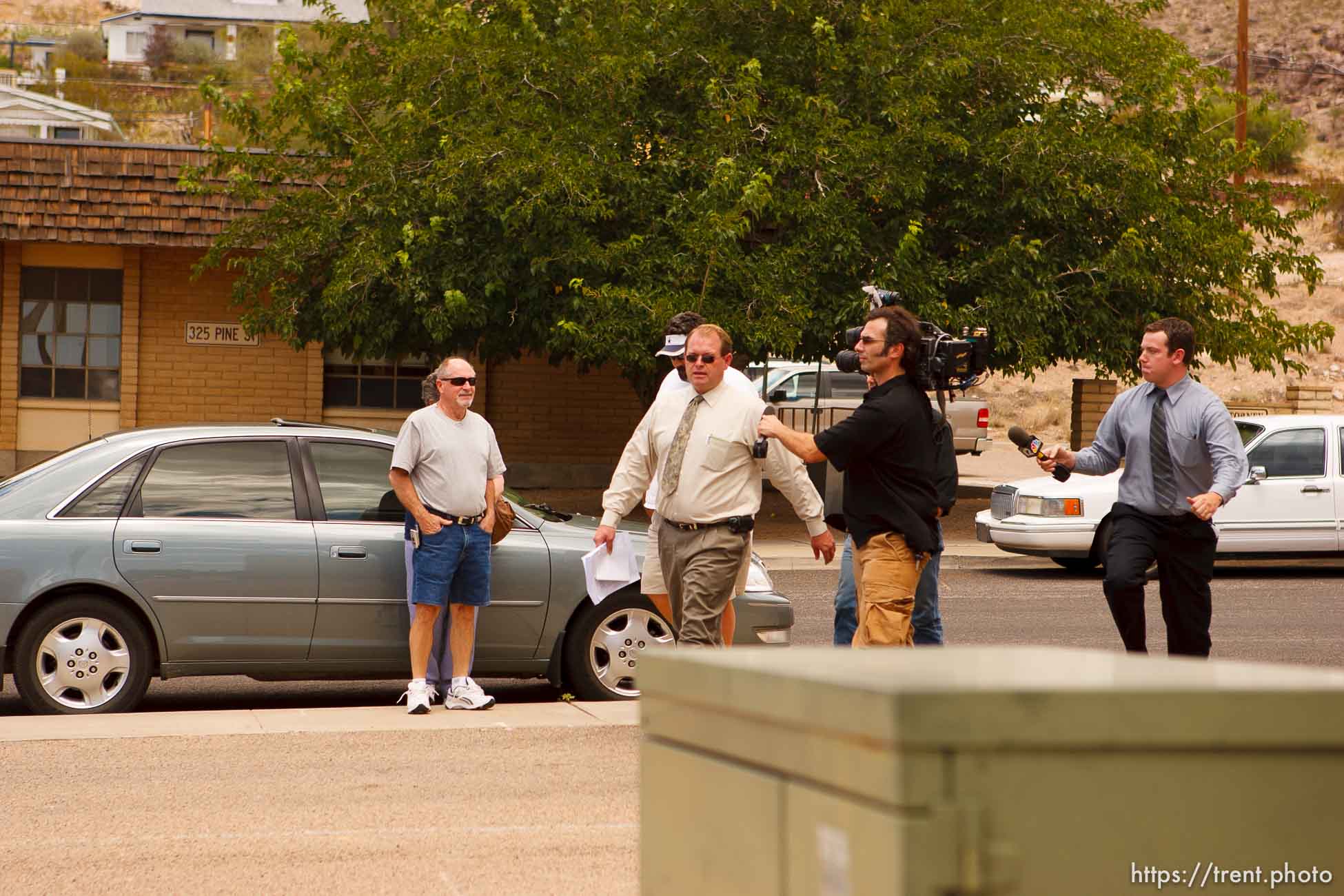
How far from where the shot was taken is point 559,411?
2420 centimetres

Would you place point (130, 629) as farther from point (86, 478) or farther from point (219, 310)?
point (219, 310)

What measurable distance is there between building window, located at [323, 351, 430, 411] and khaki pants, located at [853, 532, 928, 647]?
1758 centimetres

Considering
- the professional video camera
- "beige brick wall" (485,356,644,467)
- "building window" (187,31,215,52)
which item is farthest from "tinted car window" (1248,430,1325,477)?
"building window" (187,31,215,52)

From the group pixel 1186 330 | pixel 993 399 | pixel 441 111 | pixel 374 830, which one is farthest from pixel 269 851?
pixel 993 399

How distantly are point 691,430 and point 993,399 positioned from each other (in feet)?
126

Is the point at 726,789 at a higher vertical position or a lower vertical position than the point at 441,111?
lower

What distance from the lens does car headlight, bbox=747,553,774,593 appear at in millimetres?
8859

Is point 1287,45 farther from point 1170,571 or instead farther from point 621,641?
point 1170,571

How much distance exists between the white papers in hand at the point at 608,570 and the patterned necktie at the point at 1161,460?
8.55 ft

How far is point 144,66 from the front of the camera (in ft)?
296

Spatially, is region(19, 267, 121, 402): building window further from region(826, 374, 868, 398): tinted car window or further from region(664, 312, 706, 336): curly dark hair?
region(664, 312, 706, 336): curly dark hair

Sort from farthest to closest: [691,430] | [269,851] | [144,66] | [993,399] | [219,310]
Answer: [144,66]
[993,399]
[219,310]
[691,430]
[269,851]

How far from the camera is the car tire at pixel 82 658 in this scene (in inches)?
312

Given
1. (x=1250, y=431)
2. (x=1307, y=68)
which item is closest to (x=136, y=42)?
(x=1307, y=68)
